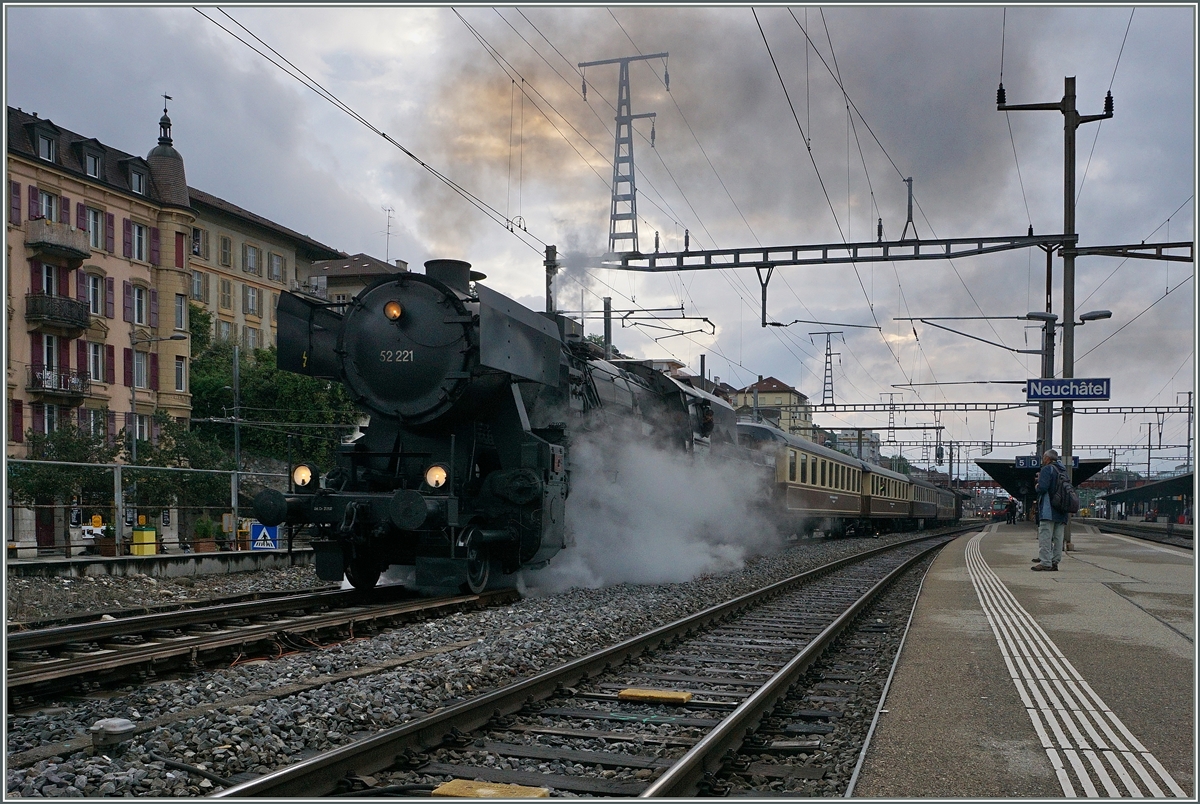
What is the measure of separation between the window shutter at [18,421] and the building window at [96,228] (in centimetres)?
653

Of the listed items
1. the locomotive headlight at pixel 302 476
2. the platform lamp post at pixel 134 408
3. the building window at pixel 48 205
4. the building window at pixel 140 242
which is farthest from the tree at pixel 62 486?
the building window at pixel 140 242

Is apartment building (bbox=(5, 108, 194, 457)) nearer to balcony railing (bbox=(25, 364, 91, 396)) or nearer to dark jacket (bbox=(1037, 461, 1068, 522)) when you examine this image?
balcony railing (bbox=(25, 364, 91, 396))

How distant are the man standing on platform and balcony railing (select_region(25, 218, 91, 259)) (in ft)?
99.5

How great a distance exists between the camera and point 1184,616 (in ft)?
29.8

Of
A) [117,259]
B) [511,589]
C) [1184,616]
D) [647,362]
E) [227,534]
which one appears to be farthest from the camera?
[117,259]

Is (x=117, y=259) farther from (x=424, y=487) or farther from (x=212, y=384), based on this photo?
(x=424, y=487)

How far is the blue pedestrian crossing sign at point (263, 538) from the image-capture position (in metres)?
17.0

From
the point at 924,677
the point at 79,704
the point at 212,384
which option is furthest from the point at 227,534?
the point at 212,384

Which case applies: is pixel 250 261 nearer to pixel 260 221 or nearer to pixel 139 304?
pixel 260 221

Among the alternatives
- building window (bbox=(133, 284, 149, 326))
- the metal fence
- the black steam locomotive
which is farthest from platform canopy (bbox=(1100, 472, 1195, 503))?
building window (bbox=(133, 284, 149, 326))

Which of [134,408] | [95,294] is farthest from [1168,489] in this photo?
[95,294]

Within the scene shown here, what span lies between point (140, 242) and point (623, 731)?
3640cm

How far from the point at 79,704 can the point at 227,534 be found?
45.8 feet

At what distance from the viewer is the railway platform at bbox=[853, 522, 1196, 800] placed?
4.18 metres
